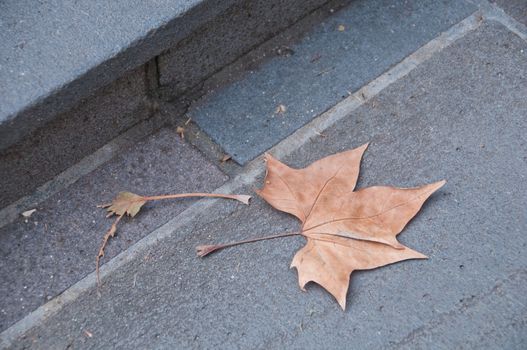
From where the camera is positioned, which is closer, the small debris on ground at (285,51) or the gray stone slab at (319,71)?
the gray stone slab at (319,71)

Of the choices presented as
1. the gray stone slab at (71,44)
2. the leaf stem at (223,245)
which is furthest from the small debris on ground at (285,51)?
the leaf stem at (223,245)

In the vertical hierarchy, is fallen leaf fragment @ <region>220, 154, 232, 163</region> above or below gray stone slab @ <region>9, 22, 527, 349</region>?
above

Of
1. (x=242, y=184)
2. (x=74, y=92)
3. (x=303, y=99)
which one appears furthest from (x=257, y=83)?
(x=74, y=92)

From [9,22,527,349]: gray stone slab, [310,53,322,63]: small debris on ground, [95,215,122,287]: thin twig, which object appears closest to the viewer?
[9,22,527,349]: gray stone slab

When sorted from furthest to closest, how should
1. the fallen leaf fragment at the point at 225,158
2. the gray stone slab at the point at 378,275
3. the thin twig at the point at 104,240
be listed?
the fallen leaf fragment at the point at 225,158
the thin twig at the point at 104,240
the gray stone slab at the point at 378,275

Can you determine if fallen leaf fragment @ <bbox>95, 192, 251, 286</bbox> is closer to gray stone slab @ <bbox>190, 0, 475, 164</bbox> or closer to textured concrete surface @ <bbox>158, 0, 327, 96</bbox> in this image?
gray stone slab @ <bbox>190, 0, 475, 164</bbox>

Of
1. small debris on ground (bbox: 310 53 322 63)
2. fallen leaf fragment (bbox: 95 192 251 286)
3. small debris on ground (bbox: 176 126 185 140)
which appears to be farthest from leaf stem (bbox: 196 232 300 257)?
small debris on ground (bbox: 310 53 322 63)

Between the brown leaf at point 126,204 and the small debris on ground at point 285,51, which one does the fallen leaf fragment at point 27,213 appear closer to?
the brown leaf at point 126,204

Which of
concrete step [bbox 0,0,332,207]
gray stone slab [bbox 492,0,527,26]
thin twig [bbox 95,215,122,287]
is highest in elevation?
concrete step [bbox 0,0,332,207]
